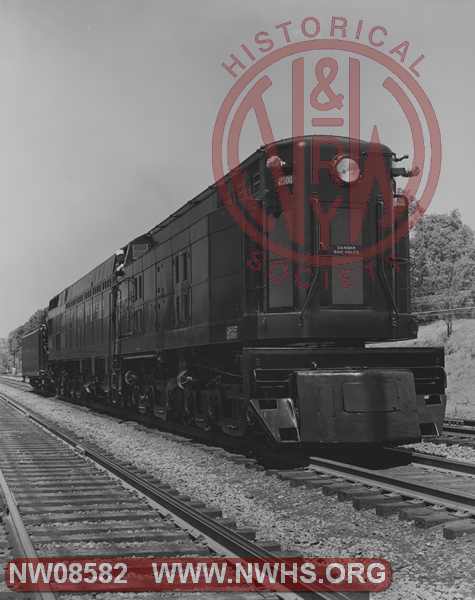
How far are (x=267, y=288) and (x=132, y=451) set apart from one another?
408cm

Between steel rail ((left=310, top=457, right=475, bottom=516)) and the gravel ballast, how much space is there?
54 centimetres

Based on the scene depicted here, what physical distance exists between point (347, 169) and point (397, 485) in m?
3.98

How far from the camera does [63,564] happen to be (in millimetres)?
5059

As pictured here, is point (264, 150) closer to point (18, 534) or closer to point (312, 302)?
point (312, 302)

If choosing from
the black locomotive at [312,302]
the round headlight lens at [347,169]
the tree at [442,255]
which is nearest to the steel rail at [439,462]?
the black locomotive at [312,302]

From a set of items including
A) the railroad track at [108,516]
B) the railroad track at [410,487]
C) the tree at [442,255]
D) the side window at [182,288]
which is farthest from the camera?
the tree at [442,255]

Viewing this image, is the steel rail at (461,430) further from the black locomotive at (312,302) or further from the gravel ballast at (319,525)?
the gravel ballast at (319,525)

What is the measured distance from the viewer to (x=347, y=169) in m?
9.50

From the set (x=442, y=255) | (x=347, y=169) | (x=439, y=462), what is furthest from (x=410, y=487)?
(x=442, y=255)

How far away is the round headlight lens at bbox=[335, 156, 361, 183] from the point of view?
947cm

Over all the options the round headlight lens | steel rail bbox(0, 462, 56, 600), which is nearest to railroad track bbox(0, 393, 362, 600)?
steel rail bbox(0, 462, 56, 600)

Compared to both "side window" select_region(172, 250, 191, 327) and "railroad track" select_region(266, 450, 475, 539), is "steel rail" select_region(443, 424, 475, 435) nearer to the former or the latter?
"railroad track" select_region(266, 450, 475, 539)

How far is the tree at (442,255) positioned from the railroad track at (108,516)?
43.2m

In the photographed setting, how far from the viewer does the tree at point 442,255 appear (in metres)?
53.4
